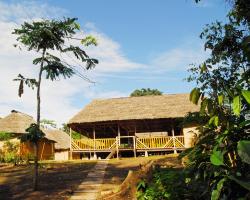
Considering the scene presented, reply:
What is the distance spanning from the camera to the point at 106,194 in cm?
1050

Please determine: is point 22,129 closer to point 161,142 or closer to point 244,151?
point 161,142

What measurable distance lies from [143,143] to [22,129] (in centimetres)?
1186

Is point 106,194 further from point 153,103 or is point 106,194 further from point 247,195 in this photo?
point 153,103

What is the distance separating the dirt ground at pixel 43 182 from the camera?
11.1 metres

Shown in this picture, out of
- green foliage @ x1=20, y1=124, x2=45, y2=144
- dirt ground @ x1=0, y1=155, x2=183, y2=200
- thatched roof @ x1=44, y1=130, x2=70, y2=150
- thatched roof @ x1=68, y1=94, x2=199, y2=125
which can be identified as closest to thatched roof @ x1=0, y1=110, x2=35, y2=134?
thatched roof @ x1=68, y1=94, x2=199, y2=125

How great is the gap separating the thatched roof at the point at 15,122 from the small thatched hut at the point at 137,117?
5749mm

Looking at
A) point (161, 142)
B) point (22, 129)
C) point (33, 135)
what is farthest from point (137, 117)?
point (33, 135)

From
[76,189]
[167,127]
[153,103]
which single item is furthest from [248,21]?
[167,127]

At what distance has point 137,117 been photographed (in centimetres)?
2427

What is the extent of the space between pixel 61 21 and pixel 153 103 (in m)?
15.2

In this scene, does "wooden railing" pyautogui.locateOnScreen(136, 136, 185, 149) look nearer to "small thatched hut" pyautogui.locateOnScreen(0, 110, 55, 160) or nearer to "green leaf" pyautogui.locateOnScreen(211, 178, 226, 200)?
"small thatched hut" pyautogui.locateOnScreen(0, 110, 55, 160)

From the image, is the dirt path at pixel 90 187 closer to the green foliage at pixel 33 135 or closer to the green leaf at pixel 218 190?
the green foliage at pixel 33 135

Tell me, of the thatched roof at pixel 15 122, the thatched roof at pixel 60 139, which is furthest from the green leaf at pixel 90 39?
the thatched roof at pixel 60 139

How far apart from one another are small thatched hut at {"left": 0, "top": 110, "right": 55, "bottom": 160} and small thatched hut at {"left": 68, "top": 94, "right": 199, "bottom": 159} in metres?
4.91
